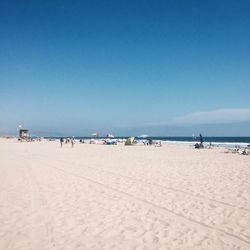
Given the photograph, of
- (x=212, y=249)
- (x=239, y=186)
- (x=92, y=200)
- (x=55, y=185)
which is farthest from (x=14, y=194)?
(x=239, y=186)

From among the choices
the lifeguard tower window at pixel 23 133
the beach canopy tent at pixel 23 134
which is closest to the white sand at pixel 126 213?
the beach canopy tent at pixel 23 134

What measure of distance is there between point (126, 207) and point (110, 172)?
19.4 ft

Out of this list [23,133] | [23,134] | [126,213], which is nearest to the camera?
[126,213]

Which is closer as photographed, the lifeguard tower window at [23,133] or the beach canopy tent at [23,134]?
the beach canopy tent at [23,134]

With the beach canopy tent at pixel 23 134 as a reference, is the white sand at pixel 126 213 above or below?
below

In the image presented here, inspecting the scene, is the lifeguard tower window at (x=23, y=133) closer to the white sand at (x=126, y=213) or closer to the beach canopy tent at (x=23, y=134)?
the beach canopy tent at (x=23, y=134)

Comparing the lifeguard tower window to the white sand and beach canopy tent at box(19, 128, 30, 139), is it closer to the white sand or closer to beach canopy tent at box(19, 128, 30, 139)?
beach canopy tent at box(19, 128, 30, 139)

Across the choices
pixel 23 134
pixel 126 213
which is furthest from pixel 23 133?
pixel 126 213

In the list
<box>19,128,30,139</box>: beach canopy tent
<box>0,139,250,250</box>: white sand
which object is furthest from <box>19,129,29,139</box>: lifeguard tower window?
<box>0,139,250,250</box>: white sand

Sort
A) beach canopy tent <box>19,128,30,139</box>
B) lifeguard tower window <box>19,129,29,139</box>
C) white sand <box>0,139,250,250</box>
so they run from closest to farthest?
white sand <box>0,139,250,250</box> < beach canopy tent <box>19,128,30,139</box> < lifeguard tower window <box>19,129,29,139</box>

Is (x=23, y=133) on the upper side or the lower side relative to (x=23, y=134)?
upper

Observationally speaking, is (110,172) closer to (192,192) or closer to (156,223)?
(192,192)

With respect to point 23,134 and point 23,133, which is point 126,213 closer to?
point 23,134

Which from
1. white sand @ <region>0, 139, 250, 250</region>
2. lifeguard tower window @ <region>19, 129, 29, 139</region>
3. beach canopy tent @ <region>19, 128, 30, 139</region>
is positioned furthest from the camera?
lifeguard tower window @ <region>19, 129, 29, 139</region>
